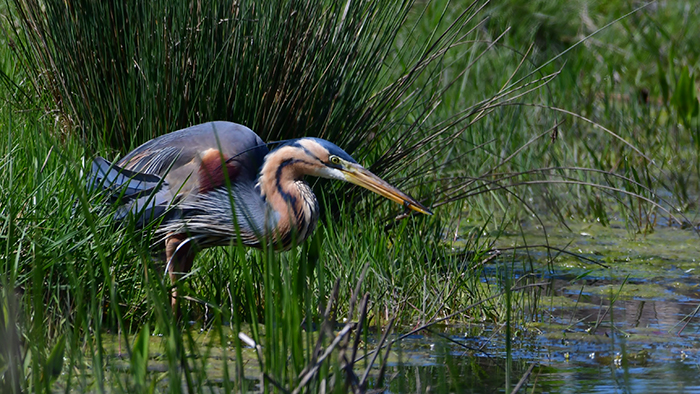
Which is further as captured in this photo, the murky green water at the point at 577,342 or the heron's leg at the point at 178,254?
the heron's leg at the point at 178,254

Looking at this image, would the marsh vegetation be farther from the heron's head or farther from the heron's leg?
the heron's head

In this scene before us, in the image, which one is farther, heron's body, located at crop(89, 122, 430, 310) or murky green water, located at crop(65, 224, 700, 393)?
heron's body, located at crop(89, 122, 430, 310)

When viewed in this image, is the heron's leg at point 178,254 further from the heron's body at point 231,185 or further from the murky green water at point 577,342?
the murky green water at point 577,342

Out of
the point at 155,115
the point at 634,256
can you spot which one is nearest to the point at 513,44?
the point at 634,256

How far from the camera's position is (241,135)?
12.4ft

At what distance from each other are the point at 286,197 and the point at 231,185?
22cm

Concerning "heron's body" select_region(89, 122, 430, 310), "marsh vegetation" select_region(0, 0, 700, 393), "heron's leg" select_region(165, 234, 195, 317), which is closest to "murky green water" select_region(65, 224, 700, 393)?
"marsh vegetation" select_region(0, 0, 700, 393)

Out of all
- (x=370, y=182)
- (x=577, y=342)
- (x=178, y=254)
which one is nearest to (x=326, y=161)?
(x=370, y=182)

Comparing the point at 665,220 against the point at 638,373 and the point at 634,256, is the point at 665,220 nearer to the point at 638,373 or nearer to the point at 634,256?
the point at 634,256

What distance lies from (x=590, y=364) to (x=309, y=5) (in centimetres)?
192

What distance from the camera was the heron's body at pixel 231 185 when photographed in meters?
3.69

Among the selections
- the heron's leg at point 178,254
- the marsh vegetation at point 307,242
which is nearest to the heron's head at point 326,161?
the marsh vegetation at point 307,242

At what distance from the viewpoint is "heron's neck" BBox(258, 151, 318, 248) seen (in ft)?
12.2

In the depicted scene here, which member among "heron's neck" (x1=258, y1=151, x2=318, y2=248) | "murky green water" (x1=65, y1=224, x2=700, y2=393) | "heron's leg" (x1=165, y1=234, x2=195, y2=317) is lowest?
"murky green water" (x1=65, y1=224, x2=700, y2=393)
